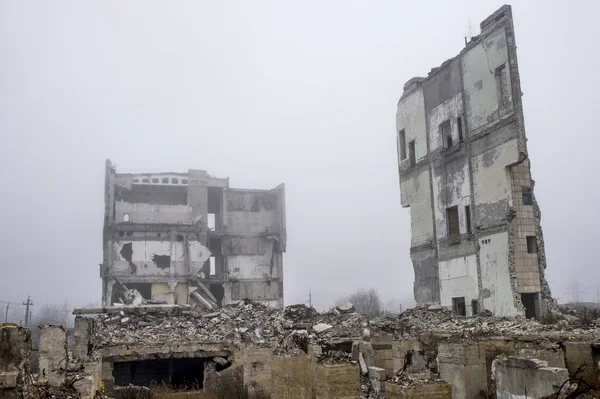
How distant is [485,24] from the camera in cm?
1839

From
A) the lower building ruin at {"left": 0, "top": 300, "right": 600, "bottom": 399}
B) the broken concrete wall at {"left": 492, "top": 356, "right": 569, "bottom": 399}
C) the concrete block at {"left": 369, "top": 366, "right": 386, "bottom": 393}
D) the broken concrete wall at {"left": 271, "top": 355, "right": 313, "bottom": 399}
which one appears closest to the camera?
the broken concrete wall at {"left": 492, "top": 356, "right": 569, "bottom": 399}

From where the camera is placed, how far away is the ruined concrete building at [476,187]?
1706cm

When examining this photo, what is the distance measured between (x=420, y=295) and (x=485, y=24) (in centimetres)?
1034

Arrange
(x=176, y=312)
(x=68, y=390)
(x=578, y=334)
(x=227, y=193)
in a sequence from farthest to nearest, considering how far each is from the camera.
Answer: (x=227, y=193) → (x=176, y=312) → (x=578, y=334) → (x=68, y=390)

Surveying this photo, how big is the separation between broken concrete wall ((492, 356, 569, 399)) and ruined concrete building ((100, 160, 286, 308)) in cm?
2513

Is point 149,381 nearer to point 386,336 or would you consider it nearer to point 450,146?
point 386,336

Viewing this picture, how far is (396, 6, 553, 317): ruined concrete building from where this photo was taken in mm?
17062

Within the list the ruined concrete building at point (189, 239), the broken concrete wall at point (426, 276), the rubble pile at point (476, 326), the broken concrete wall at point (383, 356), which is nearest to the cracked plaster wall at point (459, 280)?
the broken concrete wall at point (426, 276)

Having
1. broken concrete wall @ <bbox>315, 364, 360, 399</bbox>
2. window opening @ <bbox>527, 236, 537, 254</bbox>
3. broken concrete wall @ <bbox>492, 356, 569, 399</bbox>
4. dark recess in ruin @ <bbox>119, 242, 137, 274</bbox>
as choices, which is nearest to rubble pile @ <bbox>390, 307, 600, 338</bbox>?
window opening @ <bbox>527, 236, 537, 254</bbox>

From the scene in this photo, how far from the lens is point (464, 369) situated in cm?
986

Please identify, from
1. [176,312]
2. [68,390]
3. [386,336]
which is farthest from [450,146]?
[68,390]

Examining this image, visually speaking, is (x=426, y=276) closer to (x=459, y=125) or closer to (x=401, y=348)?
(x=459, y=125)

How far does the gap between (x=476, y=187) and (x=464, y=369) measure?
9974mm

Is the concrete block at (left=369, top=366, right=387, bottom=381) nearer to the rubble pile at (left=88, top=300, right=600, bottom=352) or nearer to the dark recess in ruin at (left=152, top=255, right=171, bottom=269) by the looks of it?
the rubble pile at (left=88, top=300, right=600, bottom=352)
